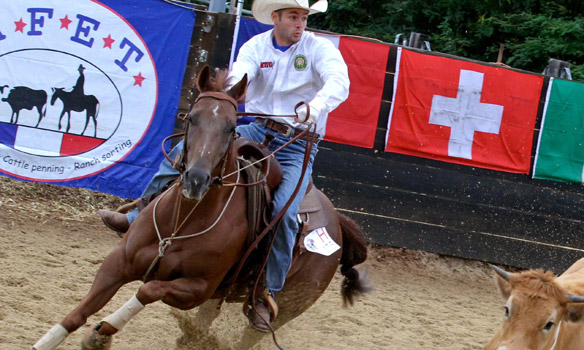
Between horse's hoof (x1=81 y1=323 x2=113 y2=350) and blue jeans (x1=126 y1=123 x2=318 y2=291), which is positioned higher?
blue jeans (x1=126 y1=123 x2=318 y2=291)

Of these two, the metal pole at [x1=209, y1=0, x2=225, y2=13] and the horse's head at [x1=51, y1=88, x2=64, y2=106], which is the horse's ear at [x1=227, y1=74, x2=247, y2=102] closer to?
the horse's head at [x1=51, y1=88, x2=64, y2=106]

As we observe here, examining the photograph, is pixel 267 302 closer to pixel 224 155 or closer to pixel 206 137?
pixel 224 155

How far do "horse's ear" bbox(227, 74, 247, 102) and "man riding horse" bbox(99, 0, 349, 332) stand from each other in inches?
21.7

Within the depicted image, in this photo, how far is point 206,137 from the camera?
372 centimetres

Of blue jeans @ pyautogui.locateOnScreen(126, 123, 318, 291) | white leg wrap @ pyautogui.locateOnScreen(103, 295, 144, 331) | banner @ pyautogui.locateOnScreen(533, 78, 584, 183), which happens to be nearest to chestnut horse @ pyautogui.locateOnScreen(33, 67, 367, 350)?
white leg wrap @ pyautogui.locateOnScreen(103, 295, 144, 331)

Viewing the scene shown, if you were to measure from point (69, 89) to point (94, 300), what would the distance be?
4.06 meters

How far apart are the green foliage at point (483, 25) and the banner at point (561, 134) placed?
9.43ft

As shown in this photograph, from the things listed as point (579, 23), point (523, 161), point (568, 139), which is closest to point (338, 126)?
point (523, 161)

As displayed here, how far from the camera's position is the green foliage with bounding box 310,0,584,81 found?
39.8 ft

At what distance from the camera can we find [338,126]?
26.5ft

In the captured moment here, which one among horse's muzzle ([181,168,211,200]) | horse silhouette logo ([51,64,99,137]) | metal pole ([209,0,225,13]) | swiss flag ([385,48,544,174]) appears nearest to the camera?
horse's muzzle ([181,168,211,200])

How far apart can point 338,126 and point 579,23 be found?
612 cm

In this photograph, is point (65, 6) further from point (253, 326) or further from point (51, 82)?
point (253, 326)

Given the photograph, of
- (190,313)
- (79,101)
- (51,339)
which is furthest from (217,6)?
(51,339)
